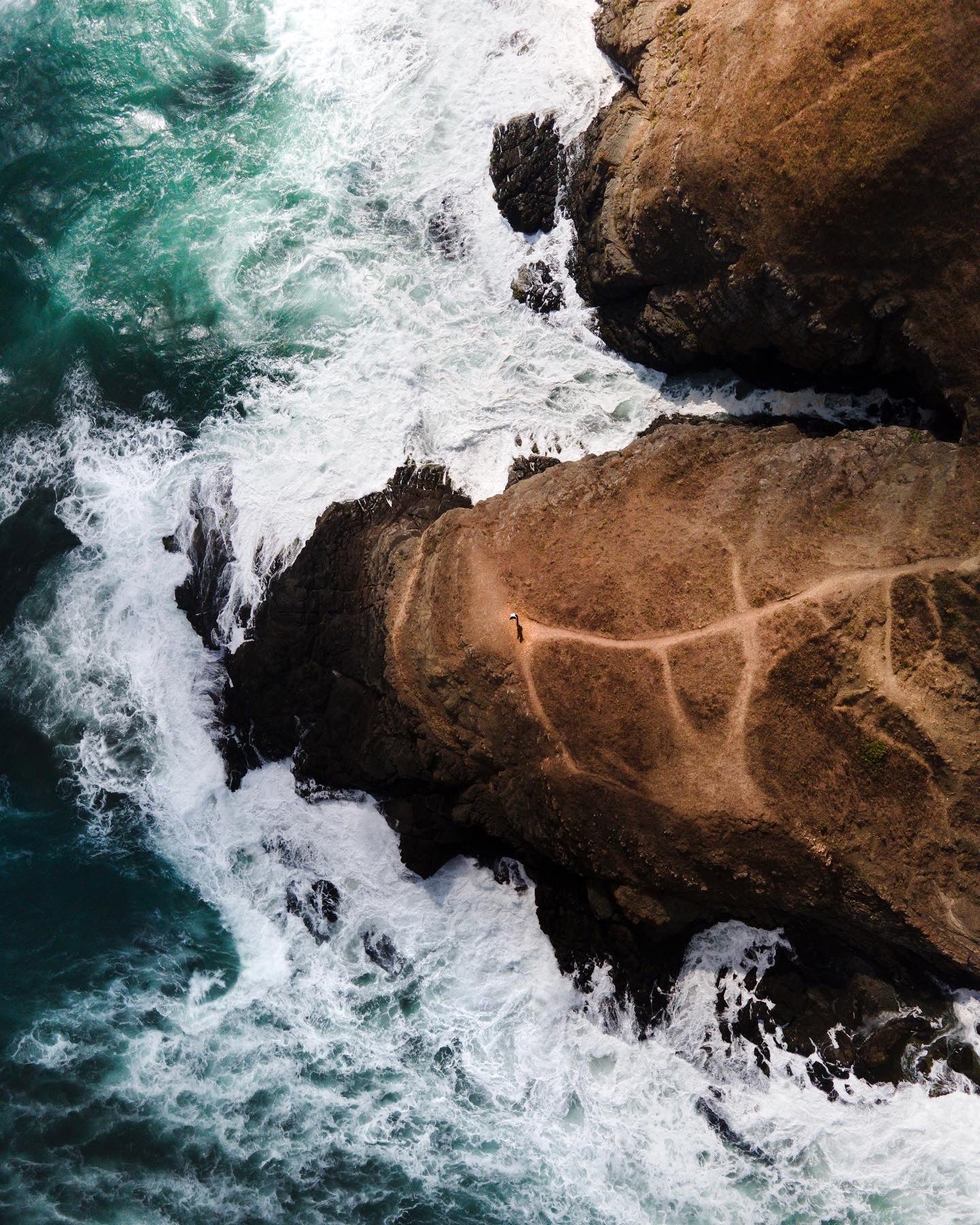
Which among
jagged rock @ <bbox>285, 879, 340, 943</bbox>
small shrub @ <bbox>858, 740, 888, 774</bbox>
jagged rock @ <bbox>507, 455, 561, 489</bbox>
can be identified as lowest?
jagged rock @ <bbox>285, 879, 340, 943</bbox>

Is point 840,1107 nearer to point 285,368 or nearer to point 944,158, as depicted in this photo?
point 944,158

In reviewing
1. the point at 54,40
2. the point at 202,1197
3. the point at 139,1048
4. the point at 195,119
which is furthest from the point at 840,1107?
the point at 54,40

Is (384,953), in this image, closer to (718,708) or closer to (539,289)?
(718,708)

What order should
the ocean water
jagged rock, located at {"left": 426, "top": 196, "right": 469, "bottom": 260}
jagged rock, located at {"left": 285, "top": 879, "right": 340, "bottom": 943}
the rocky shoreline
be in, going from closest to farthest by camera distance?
the rocky shoreline
the ocean water
jagged rock, located at {"left": 285, "top": 879, "right": 340, "bottom": 943}
jagged rock, located at {"left": 426, "top": 196, "right": 469, "bottom": 260}

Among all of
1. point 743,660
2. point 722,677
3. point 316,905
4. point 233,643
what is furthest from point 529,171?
point 316,905

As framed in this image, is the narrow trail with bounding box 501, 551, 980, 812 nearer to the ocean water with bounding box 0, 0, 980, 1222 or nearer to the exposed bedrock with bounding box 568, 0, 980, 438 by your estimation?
the exposed bedrock with bounding box 568, 0, 980, 438

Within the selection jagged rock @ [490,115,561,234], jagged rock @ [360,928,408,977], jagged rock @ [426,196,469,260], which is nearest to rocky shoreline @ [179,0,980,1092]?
jagged rock @ [490,115,561,234]

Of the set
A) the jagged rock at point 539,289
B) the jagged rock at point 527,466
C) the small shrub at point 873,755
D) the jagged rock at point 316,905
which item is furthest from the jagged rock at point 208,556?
the small shrub at point 873,755

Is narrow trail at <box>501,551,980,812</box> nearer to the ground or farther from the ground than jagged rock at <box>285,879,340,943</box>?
farther from the ground
